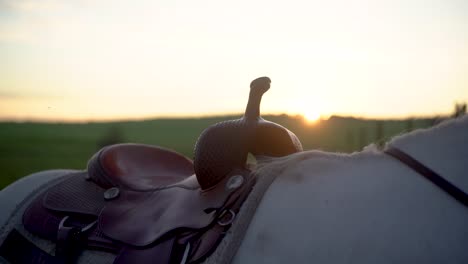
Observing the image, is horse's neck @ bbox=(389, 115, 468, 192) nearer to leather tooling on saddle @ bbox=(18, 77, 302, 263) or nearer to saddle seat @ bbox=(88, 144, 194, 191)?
leather tooling on saddle @ bbox=(18, 77, 302, 263)

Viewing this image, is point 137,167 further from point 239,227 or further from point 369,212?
point 369,212

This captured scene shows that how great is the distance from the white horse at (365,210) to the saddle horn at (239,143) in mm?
200

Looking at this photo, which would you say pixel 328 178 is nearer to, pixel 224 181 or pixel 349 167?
pixel 349 167

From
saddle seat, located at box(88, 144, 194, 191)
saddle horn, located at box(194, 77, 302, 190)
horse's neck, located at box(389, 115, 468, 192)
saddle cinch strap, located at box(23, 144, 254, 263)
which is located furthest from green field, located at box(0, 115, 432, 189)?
horse's neck, located at box(389, 115, 468, 192)

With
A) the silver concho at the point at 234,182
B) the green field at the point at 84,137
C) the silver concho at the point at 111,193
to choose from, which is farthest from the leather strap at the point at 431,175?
the green field at the point at 84,137

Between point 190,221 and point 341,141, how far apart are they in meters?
15.7

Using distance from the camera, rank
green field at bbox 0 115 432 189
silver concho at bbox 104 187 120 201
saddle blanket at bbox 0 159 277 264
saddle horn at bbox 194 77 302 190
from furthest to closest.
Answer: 1. green field at bbox 0 115 432 189
2. silver concho at bbox 104 187 120 201
3. saddle horn at bbox 194 77 302 190
4. saddle blanket at bbox 0 159 277 264

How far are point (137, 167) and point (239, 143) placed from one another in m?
0.80

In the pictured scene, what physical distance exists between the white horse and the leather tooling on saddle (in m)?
0.12

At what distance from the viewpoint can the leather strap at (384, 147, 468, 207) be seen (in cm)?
103

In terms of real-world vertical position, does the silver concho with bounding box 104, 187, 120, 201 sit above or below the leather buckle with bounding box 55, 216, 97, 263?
above

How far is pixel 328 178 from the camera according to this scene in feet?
3.86

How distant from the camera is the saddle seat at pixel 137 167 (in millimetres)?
1846

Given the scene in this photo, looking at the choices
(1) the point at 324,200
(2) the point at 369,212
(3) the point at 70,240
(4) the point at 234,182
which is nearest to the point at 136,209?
(3) the point at 70,240
